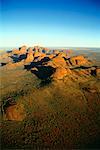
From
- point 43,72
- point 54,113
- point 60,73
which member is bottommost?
point 43,72

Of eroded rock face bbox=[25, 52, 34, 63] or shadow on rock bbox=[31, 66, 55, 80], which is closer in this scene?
shadow on rock bbox=[31, 66, 55, 80]

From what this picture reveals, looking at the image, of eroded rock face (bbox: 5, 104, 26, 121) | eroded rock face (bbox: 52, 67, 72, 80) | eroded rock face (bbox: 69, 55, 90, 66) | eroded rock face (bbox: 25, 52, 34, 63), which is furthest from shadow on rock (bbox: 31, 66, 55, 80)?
eroded rock face (bbox: 5, 104, 26, 121)

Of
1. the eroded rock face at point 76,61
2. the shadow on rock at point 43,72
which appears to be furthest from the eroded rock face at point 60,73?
the eroded rock face at point 76,61

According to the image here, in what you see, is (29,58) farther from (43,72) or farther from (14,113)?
(14,113)

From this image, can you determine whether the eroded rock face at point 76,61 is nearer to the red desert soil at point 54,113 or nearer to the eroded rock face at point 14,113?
the red desert soil at point 54,113

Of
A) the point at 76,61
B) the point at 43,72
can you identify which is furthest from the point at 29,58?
the point at 43,72

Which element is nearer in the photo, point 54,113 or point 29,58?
point 54,113

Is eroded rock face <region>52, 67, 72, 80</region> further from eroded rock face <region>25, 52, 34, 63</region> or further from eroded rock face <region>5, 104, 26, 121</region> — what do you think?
eroded rock face <region>25, 52, 34, 63</region>

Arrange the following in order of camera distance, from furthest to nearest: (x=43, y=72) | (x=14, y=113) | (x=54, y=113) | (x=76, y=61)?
(x=76, y=61)
(x=43, y=72)
(x=54, y=113)
(x=14, y=113)

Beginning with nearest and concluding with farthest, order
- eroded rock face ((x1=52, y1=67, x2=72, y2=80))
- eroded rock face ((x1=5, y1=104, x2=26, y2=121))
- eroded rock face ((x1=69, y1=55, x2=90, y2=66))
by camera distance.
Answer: eroded rock face ((x1=5, y1=104, x2=26, y2=121)), eroded rock face ((x1=52, y1=67, x2=72, y2=80)), eroded rock face ((x1=69, y1=55, x2=90, y2=66))

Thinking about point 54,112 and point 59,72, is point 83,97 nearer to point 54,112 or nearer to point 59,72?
point 54,112

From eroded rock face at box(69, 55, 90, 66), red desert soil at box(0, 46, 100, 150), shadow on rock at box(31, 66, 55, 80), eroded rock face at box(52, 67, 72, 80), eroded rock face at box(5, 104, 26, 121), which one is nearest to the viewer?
red desert soil at box(0, 46, 100, 150)
